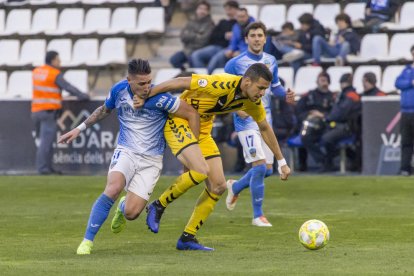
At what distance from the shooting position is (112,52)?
26484 mm

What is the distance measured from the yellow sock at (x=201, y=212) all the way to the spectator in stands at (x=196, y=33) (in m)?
13.5

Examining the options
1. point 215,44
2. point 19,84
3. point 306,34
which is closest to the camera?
point 306,34

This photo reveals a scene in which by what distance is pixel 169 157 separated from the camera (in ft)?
76.8

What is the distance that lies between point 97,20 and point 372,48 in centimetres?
673

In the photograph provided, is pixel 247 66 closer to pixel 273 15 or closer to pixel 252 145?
pixel 252 145

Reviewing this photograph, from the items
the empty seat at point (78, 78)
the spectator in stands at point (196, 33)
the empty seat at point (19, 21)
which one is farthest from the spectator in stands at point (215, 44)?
the empty seat at point (19, 21)

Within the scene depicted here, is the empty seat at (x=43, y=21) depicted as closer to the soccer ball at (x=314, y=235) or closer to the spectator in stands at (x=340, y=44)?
the spectator in stands at (x=340, y=44)

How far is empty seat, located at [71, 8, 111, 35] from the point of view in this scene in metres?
27.4

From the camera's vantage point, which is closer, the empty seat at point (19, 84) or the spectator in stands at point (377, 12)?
the spectator in stands at point (377, 12)

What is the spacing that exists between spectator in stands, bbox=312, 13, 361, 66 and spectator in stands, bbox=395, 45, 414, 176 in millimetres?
2485

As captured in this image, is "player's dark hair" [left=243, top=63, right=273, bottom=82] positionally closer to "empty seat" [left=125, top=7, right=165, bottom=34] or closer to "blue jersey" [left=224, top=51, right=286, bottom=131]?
"blue jersey" [left=224, top=51, right=286, bottom=131]

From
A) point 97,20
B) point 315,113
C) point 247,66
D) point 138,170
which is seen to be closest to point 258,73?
point 138,170

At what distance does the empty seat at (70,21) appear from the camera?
27612mm

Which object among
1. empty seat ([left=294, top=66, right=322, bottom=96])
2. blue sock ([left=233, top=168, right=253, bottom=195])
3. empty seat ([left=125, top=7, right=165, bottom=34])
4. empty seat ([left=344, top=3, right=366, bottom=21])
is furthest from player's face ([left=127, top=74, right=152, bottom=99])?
empty seat ([left=125, top=7, right=165, bottom=34])
